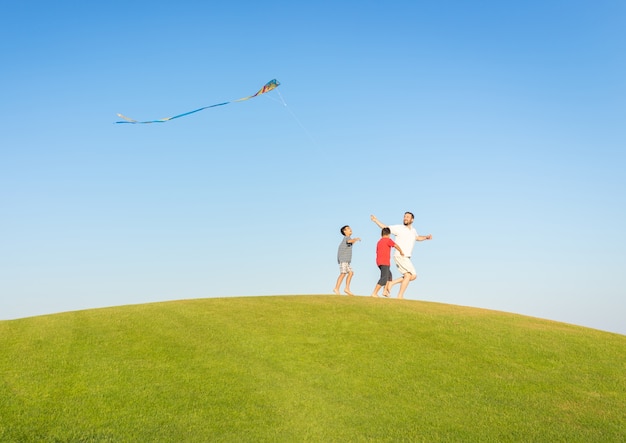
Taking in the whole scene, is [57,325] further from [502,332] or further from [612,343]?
[612,343]

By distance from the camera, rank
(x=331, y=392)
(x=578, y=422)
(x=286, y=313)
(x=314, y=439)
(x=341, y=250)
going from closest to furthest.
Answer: (x=314, y=439)
(x=578, y=422)
(x=331, y=392)
(x=286, y=313)
(x=341, y=250)

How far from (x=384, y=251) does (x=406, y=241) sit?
1049 millimetres

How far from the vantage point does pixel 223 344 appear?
55.2ft

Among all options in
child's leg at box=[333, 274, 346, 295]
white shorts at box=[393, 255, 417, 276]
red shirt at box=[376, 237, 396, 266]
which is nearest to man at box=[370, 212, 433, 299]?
white shorts at box=[393, 255, 417, 276]

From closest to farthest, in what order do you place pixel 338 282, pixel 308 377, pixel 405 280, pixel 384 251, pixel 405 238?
pixel 308 377, pixel 384 251, pixel 405 238, pixel 405 280, pixel 338 282

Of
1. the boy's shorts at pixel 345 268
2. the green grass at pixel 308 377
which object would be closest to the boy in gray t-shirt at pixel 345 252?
the boy's shorts at pixel 345 268

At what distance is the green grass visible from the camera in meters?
11.8

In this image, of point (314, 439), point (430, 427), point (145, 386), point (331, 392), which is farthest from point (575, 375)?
point (145, 386)

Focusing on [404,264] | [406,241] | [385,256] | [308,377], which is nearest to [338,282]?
[385,256]

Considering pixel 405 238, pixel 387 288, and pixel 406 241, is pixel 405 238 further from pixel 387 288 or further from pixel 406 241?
pixel 387 288

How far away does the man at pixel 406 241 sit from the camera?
23.0m

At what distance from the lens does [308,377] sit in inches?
566

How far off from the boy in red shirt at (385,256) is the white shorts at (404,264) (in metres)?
0.29

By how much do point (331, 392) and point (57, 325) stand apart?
34.3ft
